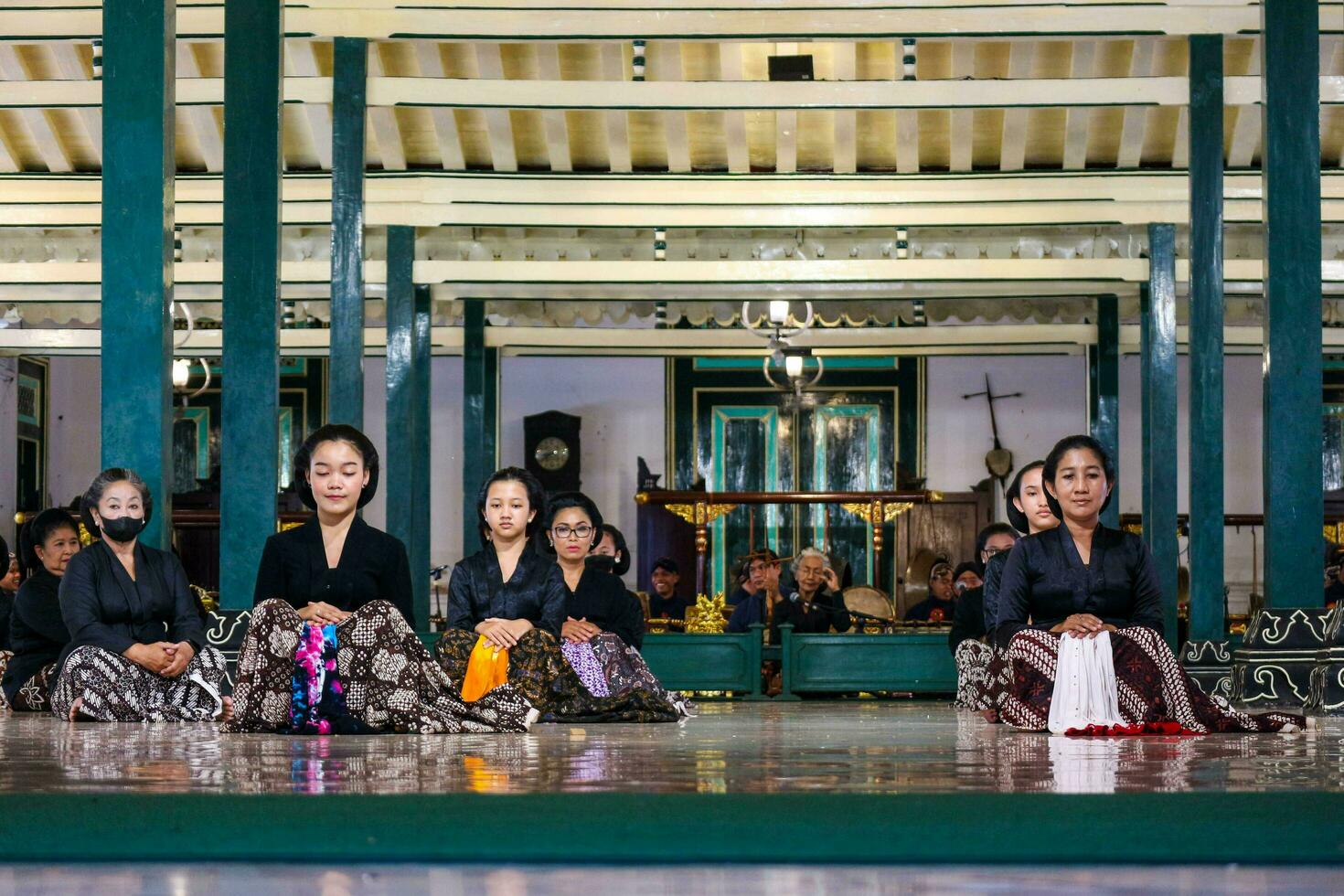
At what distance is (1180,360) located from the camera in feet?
63.3

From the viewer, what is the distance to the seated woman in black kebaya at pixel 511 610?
6820 millimetres

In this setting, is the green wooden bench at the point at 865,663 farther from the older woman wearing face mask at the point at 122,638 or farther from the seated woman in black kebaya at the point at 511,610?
the older woman wearing face mask at the point at 122,638

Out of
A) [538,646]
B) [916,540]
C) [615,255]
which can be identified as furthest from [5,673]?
[916,540]

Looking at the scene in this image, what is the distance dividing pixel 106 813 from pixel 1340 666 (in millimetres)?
5725

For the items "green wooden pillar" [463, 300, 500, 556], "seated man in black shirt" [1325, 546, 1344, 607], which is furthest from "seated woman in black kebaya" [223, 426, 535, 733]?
"seated man in black shirt" [1325, 546, 1344, 607]

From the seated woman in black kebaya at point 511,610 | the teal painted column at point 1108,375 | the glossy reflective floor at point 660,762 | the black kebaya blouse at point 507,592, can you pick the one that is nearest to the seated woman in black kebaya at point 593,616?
the seated woman in black kebaya at point 511,610

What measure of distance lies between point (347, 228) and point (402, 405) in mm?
2804

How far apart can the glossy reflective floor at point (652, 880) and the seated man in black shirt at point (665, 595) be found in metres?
11.1

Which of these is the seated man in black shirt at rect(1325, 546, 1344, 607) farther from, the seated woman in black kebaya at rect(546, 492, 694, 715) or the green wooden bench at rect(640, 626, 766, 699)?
the seated woman in black kebaya at rect(546, 492, 694, 715)

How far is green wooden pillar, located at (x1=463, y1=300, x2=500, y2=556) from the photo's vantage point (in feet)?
51.5

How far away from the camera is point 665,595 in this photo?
14.4 meters

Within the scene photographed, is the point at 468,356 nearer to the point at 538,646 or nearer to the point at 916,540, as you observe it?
the point at 916,540

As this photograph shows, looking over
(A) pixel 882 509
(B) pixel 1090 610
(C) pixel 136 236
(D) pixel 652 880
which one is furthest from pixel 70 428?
(D) pixel 652 880

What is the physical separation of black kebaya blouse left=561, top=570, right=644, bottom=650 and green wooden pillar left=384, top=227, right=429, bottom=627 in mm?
4878
